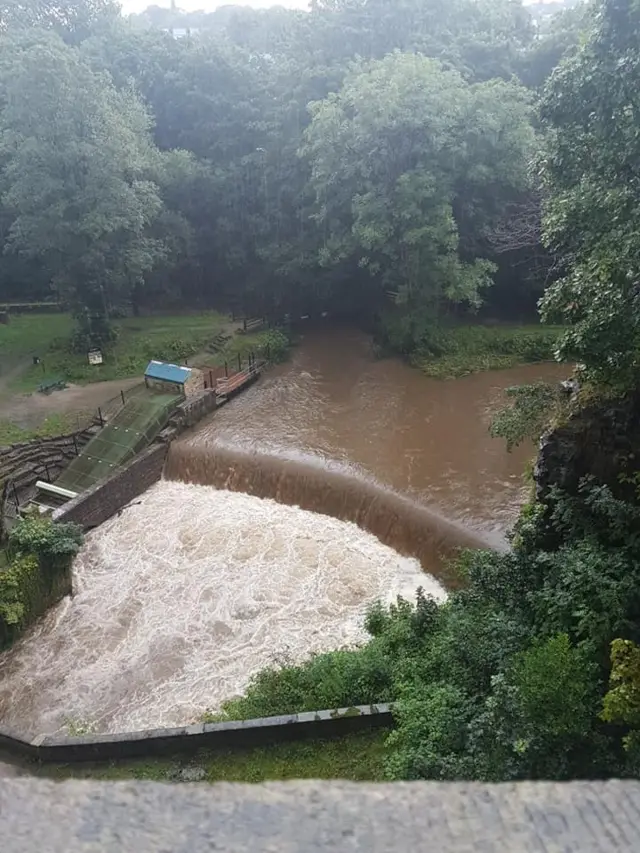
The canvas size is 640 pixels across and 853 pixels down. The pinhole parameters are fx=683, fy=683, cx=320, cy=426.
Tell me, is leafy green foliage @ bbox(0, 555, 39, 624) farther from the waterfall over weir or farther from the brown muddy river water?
the waterfall over weir

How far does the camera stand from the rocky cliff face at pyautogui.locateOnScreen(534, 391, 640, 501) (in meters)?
8.20

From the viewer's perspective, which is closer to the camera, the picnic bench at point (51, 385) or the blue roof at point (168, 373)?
the blue roof at point (168, 373)

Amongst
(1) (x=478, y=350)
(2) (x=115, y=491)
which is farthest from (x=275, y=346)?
(2) (x=115, y=491)

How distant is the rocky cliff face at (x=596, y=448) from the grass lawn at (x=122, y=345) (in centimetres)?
1429

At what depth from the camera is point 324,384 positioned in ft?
65.3

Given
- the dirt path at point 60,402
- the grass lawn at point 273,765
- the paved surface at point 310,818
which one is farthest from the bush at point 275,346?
the paved surface at point 310,818

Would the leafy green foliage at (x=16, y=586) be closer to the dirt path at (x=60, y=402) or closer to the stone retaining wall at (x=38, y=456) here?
the stone retaining wall at (x=38, y=456)

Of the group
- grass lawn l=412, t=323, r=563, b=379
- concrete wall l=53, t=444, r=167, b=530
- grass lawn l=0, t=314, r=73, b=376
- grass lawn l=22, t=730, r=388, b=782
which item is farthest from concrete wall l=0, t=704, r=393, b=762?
grass lawn l=0, t=314, r=73, b=376

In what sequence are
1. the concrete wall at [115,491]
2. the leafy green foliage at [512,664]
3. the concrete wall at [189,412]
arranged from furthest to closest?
1. the concrete wall at [189,412]
2. the concrete wall at [115,491]
3. the leafy green foliage at [512,664]

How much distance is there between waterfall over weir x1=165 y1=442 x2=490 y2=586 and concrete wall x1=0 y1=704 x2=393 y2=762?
4.28m

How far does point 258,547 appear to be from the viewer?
13.4 meters

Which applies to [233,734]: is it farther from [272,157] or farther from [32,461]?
[272,157]

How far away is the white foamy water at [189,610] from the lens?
406 inches

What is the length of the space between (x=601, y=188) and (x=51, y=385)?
15641 millimetres
